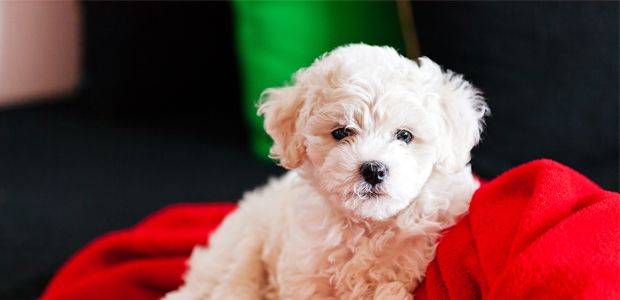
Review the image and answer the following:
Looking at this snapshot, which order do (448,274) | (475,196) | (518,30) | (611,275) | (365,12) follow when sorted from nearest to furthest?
(611,275)
(448,274)
(475,196)
(518,30)
(365,12)

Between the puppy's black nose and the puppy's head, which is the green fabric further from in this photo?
the puppy's black nose

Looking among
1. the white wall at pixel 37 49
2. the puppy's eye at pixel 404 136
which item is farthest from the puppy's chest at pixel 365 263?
the white wall at pixel 37 49

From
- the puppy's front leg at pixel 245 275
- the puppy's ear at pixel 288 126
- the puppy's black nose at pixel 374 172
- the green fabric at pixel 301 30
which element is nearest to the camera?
the puppy's black nose at pixel 374 172

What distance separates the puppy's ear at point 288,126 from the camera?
4.53 ft

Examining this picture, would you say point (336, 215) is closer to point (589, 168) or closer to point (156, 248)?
point (156, 248)

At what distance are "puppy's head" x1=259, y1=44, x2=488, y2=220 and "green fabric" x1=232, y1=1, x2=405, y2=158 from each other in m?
1.40

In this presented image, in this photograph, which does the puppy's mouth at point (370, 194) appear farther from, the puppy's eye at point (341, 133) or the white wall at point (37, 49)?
the white wall at point (37, 49)

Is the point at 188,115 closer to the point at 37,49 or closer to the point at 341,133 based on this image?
the point at 37,49

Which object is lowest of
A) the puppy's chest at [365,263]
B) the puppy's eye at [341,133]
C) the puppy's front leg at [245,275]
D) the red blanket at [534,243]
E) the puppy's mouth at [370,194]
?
the puppy's front leg at [245,275]

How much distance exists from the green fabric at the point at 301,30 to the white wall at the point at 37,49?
6.85ft

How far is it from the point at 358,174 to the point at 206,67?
10.3 feet

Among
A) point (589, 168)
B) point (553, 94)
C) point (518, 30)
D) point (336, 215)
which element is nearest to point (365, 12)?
point (518, 30)

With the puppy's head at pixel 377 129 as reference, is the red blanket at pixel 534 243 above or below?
below

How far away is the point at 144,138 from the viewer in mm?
3592
